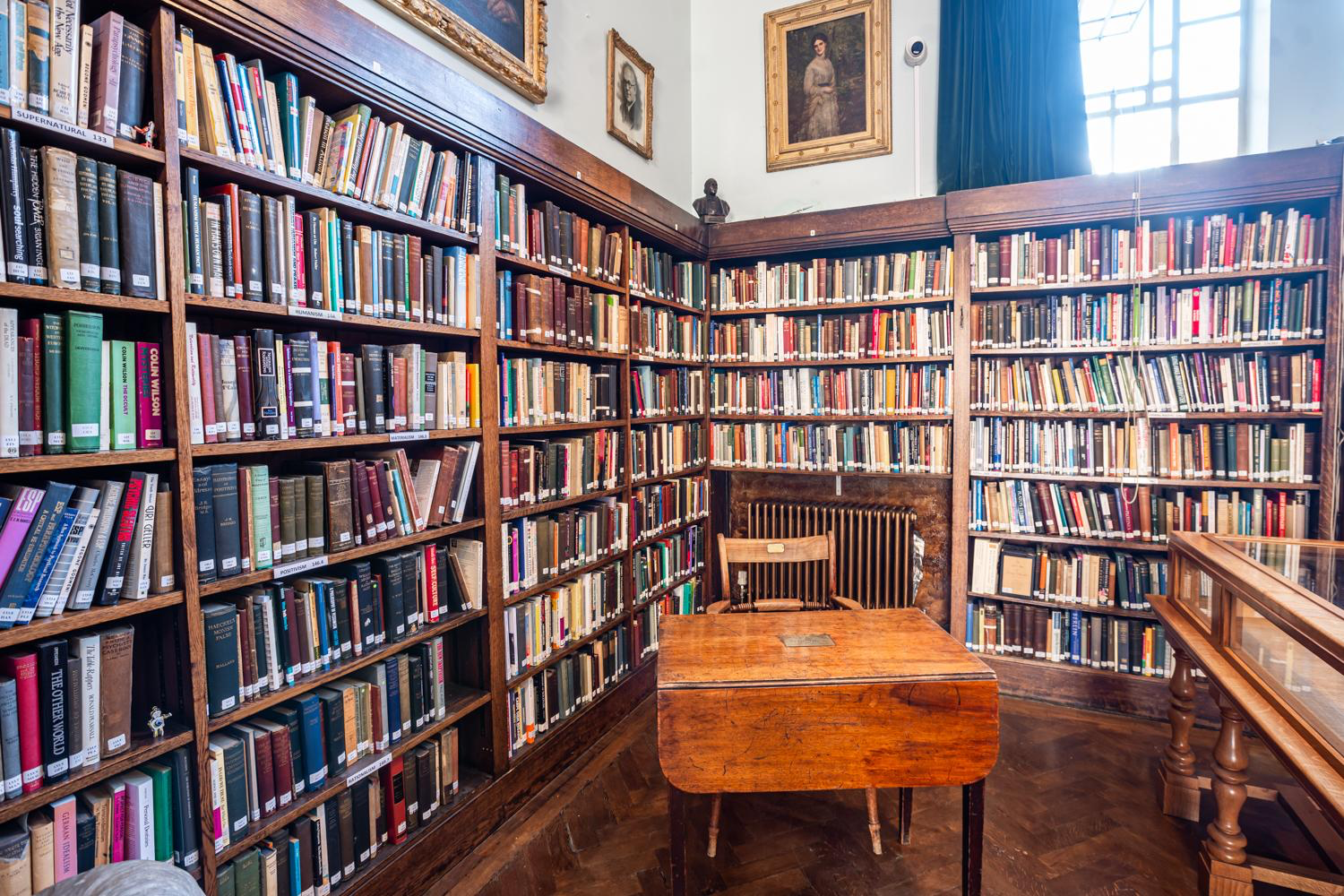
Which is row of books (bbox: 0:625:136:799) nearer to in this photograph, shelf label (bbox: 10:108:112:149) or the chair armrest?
shelf label (bbox: 10:108:112:149)

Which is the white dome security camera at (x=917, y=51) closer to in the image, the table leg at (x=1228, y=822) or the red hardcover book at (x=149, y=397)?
the table leg at (x=1228, y=822)

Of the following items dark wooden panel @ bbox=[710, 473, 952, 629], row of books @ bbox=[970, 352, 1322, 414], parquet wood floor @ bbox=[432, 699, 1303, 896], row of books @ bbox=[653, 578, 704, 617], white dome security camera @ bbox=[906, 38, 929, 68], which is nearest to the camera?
parquet wood floor @ bbox=[432, 699, 1303, 896]

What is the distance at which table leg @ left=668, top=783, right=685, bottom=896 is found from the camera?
1728 millimetres

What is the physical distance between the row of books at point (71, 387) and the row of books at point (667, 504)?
212cm

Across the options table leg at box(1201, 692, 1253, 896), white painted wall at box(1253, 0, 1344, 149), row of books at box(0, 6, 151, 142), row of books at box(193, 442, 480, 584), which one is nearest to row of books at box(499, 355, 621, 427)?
row of books at box(193, 442, 480, 584)

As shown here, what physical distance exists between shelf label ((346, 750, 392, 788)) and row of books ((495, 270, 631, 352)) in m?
1.47

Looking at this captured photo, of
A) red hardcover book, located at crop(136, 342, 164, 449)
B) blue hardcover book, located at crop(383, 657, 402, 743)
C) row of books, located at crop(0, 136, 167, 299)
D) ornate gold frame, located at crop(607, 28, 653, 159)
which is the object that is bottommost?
blue hardcover book, located at crop(383, 657, 402, 743)

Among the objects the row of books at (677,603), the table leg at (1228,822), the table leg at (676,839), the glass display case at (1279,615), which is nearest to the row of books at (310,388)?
→ the table leg at (676,839)

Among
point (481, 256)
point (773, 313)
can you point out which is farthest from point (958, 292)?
point (481, 256)

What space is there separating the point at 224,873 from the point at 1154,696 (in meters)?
3.89

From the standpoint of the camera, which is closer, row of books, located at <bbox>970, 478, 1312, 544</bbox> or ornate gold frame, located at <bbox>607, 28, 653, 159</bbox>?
row of books, located at <bbox>970, 478, 1312, 544</bbox>

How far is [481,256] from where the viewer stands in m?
2.28

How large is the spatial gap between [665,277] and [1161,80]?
301 cm

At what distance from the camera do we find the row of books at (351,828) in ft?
5.35
